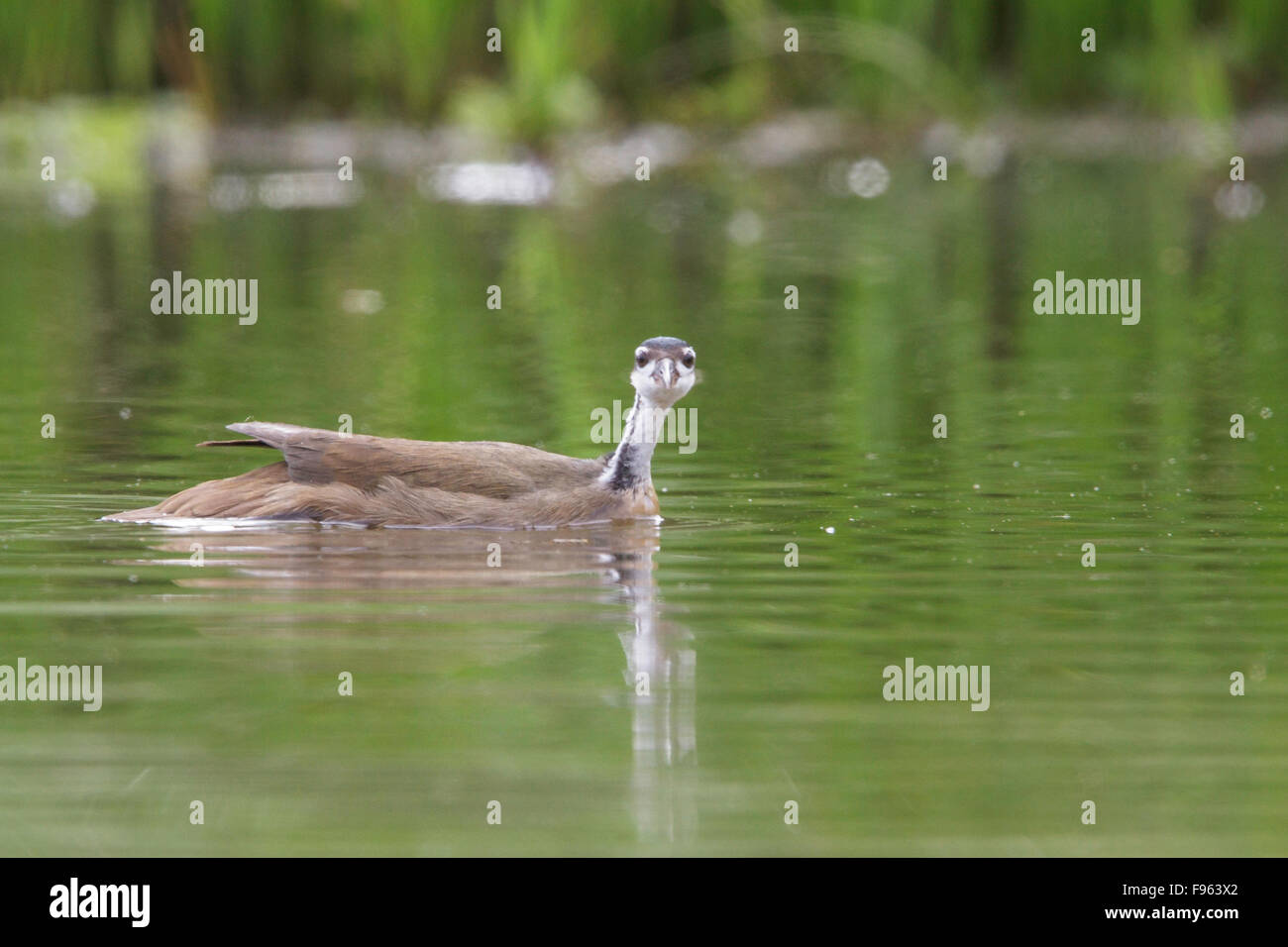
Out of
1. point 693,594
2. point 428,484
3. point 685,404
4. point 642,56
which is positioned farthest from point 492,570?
point 642,56

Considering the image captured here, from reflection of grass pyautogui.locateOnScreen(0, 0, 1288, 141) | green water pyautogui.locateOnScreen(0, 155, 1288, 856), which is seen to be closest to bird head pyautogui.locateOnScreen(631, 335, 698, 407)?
green water pyautogui.locateOnScreen(0, 155, 1288, 856)

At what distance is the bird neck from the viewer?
11477mm

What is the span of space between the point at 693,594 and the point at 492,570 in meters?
1.00

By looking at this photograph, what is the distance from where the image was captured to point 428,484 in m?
11.3

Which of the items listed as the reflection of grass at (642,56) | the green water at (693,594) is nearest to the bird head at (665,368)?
the green water at (693,594)

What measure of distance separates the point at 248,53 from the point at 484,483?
22255mm

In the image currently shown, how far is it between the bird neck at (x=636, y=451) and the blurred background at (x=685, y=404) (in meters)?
0.38

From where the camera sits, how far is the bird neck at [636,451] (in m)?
11.5

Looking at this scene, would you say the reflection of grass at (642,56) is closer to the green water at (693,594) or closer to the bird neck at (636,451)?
the green water at (693,594)

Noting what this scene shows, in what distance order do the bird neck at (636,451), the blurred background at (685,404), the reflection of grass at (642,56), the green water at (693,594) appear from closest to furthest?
the green water at (693,594) → the blurred background at (685,404) → the bird neck at (636,451) → the reflection of grass at (642,56)

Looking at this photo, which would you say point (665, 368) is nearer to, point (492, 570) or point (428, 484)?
point (428, 484)

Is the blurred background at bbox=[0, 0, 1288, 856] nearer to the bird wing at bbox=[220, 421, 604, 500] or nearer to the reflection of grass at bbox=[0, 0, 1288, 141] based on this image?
the reflection of grass at bbox=[0, 0, 1288, 141]

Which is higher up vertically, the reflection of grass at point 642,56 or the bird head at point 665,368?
the reflection of grass at point 642,56

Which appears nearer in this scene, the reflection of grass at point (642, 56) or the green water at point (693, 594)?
the green water at point (693, 594)
